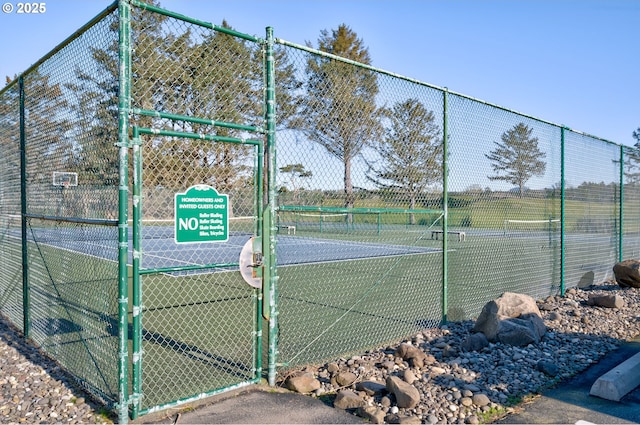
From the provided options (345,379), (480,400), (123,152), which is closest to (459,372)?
(480,400)

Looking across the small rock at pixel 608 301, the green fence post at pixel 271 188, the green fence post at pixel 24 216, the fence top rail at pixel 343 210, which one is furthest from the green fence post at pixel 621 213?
the green fence post at pixel 24 216

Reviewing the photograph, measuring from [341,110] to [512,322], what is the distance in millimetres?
3275

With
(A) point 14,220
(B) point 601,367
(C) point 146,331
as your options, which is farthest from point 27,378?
(B) point 601,367

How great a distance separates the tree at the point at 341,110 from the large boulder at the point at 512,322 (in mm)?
2324

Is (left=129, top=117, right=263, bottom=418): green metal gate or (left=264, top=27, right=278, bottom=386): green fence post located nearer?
(left=129, top=117, right=263, bottom=418): green metal gate

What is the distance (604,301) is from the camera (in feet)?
26.3

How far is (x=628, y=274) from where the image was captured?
32.3ft

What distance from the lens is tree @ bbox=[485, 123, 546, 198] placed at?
26.3 ft

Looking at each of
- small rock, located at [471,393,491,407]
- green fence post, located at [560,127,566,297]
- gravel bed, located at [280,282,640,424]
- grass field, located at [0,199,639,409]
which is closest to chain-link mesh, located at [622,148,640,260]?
grass field, located at [0,199,639,409]

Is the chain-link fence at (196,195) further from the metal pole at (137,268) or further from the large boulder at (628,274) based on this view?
the large boulder at (628,274)

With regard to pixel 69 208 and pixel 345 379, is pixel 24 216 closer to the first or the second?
pixel 69 208

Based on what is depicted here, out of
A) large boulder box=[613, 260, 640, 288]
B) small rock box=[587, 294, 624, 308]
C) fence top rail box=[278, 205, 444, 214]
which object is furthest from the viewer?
large boulder box=[613, 260, 640, 288]

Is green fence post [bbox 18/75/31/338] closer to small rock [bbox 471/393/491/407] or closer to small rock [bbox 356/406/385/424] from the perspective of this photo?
small rock [bbox 356/406/385/424]

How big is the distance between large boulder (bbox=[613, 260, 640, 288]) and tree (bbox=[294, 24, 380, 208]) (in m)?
6.97
